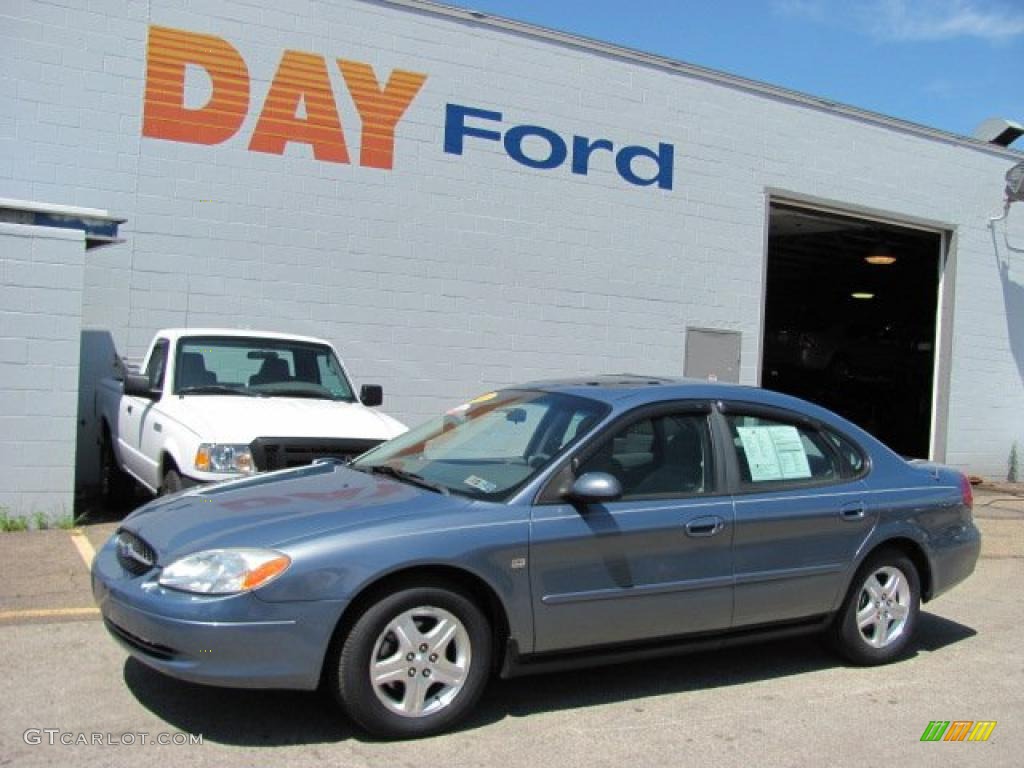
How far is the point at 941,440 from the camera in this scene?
51.2 ft

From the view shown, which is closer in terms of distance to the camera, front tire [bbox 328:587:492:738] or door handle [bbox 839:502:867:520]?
front tire [bbox 328:587:492:738]

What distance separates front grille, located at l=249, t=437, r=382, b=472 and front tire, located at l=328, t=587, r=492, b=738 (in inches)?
98.5

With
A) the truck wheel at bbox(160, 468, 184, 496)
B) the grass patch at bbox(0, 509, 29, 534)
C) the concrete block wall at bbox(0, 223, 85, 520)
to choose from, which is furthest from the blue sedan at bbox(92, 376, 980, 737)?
the grass patch at bbox(0, 509, 29, 534)

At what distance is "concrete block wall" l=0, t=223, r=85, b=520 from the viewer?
26.2ft

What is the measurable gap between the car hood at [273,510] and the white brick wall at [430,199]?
6002mm

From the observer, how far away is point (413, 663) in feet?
13.2

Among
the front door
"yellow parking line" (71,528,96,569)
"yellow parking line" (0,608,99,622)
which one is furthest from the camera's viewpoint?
the front door

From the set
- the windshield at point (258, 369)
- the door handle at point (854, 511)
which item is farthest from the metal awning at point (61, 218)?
the door handle at point (854, 511)

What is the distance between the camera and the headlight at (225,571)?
3.82m

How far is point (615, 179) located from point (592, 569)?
29.2 feet

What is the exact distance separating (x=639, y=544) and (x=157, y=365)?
17.5 ft

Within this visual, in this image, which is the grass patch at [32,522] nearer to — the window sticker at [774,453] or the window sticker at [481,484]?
the window sticker at [481,484]

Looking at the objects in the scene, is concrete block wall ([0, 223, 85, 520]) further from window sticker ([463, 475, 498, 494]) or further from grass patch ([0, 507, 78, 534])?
window sticker ([463, 475, 498, 494])

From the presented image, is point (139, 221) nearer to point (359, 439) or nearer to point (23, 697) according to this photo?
point (359, 439)
